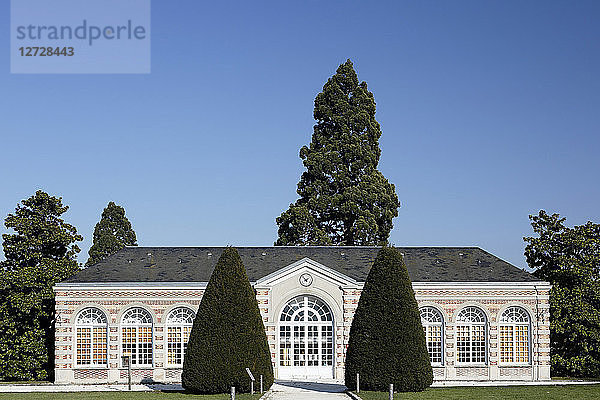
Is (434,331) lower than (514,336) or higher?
higher

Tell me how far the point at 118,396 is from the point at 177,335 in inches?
327

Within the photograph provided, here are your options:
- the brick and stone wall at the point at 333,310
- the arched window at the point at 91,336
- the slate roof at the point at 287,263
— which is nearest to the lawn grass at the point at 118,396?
the arched window at the point at 91,336

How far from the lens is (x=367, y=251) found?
44.9 m

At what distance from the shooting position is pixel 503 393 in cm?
3259

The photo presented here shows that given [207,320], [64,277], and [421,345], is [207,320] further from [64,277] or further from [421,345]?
[64,277]

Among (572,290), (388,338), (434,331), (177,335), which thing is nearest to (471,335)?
(434,331)

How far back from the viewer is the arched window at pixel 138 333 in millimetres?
40125

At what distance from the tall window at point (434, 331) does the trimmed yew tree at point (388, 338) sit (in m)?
8.09

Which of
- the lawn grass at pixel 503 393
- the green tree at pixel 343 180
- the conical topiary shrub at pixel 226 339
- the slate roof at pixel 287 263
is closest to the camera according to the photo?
the lawn grass at pixel 503 393

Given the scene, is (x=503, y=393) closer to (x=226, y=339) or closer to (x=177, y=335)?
(x=226, y=339)

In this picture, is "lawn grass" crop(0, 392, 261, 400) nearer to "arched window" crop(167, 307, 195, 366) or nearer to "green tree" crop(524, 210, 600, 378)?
"arched window" crop(167, 307, 195, 366)

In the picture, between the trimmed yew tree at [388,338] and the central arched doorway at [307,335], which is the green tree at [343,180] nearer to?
the central arched doorway at [307,335]

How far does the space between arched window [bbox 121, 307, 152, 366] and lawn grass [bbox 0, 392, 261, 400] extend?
6177 mm

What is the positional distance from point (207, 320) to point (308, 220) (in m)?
23.0
